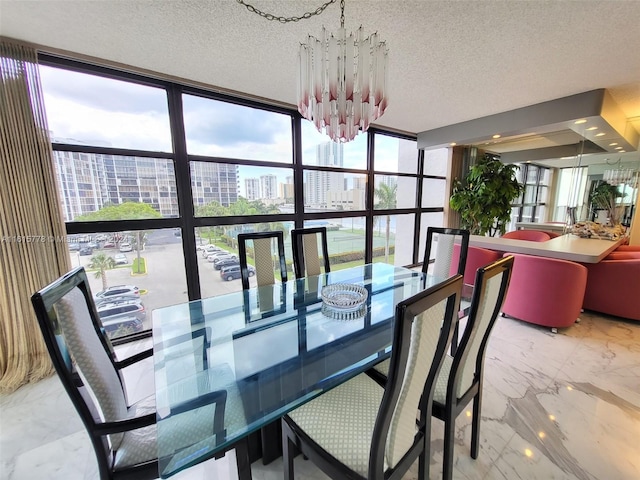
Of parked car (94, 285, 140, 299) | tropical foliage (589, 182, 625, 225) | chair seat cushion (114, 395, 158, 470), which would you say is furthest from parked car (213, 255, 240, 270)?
tropical foliage (589, 182, 625, 225)

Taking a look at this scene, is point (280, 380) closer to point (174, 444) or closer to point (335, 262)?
point (174, 444)

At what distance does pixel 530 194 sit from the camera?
6637 millimetres

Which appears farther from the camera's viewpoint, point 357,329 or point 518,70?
point 518,70

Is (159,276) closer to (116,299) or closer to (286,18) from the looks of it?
(116,299)

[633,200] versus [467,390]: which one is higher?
[633,200]

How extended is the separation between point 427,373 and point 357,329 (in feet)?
2.06

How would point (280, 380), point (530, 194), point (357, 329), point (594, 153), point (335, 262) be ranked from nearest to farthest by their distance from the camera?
1. point (280, 380)
2. point (357, 329)
3. point (335, 262)
4. point (594, 153)
5. point (530, 194)

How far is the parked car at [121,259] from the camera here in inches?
102

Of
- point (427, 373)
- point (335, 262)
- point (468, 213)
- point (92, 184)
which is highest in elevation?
point (92, 184)

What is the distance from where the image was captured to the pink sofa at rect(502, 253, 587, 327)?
258cm

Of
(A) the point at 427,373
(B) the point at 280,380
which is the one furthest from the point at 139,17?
(A) the point at 427,373

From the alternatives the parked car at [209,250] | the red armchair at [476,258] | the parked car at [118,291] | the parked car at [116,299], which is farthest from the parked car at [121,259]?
the red armchair at [476,258]

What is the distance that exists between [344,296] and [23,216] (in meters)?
2.51

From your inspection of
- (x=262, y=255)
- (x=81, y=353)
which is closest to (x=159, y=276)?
(x=262, y=255)
